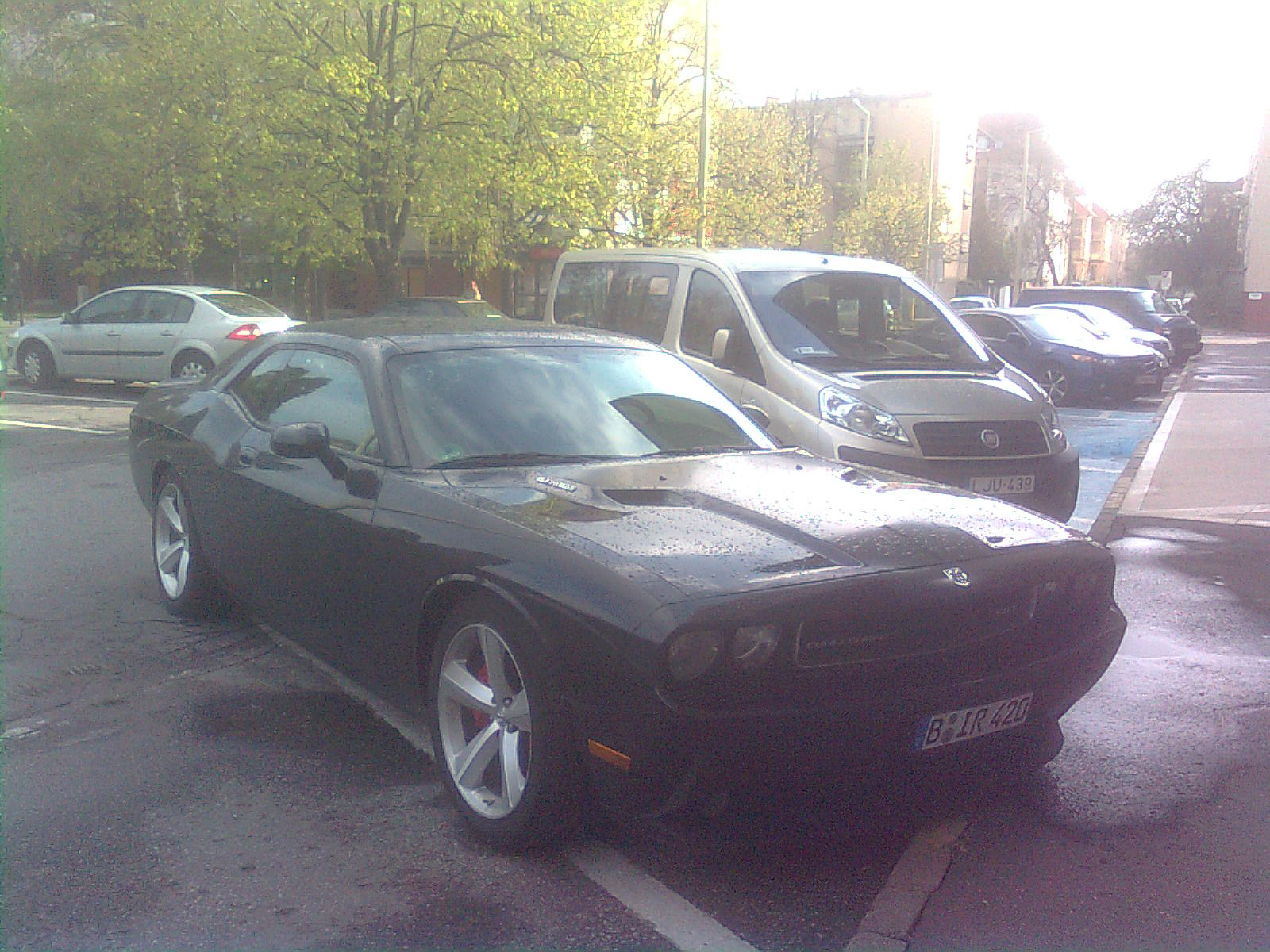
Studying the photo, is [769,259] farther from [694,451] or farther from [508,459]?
[508,459]

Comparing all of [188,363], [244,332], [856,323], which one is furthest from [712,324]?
[188,363]

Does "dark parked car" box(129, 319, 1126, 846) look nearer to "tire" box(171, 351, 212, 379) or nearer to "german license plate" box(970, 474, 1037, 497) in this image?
"german license plate" box(970, 474, 1037, 497)

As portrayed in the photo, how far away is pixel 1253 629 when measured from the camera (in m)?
6.06

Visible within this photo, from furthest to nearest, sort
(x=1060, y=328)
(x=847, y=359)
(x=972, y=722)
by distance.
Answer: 1. (x=1060, y=328)
2. (x=847, y=359)
3. (x=972, y=722)

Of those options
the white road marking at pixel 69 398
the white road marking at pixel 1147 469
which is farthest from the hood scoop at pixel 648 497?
the white road marking at pixel 69 398

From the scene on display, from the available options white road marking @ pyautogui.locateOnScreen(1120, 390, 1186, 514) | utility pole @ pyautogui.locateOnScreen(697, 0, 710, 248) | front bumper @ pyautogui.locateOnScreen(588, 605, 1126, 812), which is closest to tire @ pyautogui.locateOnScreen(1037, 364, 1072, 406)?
white road marking @ pyautogui.locateOnScreen(1120, 390, 1186, 514)

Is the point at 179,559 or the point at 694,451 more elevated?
the point at 694,451

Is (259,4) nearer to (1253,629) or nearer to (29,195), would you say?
(29,195)

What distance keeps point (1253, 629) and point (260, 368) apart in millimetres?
4831

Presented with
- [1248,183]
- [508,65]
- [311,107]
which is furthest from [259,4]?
[1248,183]

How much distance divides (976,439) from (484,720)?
439 centimetres

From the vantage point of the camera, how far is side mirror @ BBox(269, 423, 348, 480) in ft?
14.2

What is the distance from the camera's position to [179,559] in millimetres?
A: 5922

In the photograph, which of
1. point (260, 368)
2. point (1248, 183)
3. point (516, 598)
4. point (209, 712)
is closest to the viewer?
point (516, 598)
